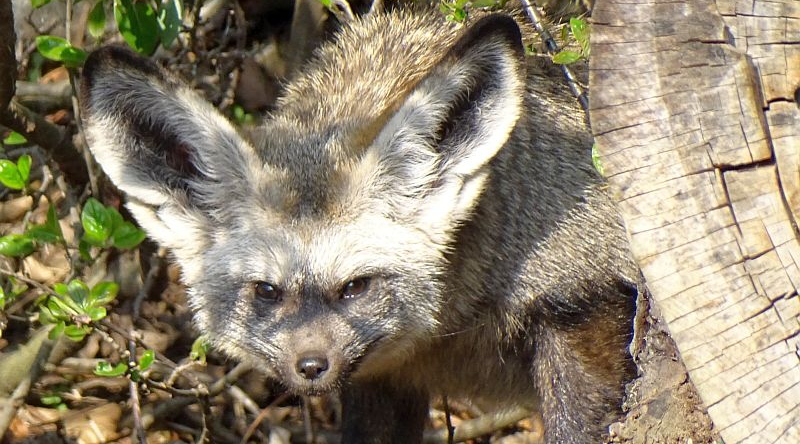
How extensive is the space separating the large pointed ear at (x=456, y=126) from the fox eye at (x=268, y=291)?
54 centimetres

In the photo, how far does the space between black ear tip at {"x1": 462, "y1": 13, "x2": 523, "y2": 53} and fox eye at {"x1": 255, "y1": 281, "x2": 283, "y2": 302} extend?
1106 mm

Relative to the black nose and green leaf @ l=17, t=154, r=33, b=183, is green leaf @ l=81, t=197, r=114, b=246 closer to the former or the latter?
green leaf @ l=17, t=154, r=33, b=183

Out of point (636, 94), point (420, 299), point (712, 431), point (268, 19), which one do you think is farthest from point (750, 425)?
point (268, 19)

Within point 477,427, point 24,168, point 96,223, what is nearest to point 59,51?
point 24,168

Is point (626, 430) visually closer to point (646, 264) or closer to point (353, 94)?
point (646, 264)

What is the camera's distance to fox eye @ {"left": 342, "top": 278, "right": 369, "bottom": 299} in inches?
147

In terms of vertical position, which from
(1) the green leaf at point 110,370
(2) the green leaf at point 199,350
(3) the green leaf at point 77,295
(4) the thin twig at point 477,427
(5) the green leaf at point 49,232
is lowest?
(4) the thin twig at point 477,427

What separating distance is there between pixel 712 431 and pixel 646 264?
627 millimetres

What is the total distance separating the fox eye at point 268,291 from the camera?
3.74 metres

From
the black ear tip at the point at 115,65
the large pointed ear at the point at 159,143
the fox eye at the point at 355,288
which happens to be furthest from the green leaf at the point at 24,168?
the fox eye at the point at 355,288

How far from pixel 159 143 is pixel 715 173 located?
6.70 ft

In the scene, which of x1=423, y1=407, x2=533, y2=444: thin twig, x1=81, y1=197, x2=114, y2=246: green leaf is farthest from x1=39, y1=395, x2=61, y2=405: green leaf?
x1=423, y1=407, x2=533, y2=444: thin twig

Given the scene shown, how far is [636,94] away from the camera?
2.91 meters

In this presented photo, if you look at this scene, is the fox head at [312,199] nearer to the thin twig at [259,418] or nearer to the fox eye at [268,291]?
the fox eye at [268,291]
